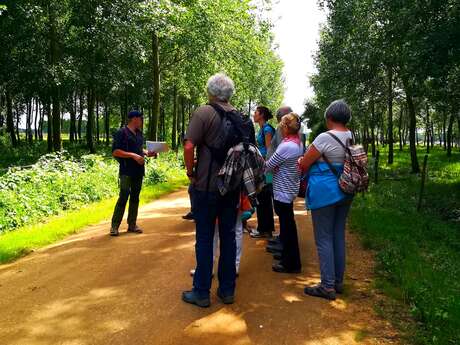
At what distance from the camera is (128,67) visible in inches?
1008

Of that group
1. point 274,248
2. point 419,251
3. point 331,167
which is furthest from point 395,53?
point 331,167

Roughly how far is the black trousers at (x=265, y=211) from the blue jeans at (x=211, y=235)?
2.74 metres

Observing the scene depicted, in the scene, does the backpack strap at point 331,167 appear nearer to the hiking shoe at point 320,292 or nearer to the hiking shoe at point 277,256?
the hiking shoe at point 320,292

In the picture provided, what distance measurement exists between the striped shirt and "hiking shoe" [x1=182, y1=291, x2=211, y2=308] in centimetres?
182

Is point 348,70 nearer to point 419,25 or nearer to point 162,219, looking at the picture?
point 419,25

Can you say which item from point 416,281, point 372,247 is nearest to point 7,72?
point 372,247

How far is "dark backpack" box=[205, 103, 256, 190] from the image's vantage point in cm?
469

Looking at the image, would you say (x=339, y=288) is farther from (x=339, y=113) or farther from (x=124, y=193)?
(x=124, y=193)

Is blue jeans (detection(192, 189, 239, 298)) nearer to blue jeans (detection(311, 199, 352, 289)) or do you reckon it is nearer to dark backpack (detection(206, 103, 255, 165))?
dark backpack (detection(206, 103, 255, 165))

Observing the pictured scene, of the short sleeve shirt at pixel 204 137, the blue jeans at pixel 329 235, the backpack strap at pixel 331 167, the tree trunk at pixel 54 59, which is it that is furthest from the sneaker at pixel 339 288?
the tree trunk at pixel 54 59

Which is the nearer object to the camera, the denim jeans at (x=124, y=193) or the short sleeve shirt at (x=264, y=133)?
the short sleeve shirt at (x=264, y=133)

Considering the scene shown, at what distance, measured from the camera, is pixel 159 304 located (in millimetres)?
4824

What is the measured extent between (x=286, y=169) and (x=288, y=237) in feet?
2.99

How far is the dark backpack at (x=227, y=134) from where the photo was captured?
4.69m
